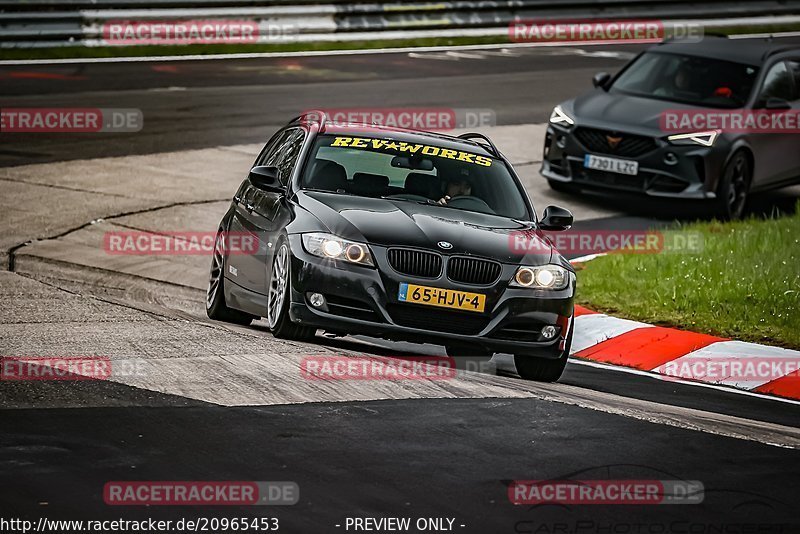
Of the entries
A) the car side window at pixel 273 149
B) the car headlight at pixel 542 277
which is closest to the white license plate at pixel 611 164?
the car side window at pixel 273 149

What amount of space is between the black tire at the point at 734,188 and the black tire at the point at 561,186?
163 cm

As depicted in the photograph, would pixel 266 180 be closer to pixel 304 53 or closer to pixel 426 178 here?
pixel 426 178

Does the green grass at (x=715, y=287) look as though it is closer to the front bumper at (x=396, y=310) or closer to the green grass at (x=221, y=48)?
the front bumper at (x=396, y=310)

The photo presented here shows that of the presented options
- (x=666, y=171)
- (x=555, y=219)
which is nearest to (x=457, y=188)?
(x=555, y=219)

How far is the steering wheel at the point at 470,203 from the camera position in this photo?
35.1 feet

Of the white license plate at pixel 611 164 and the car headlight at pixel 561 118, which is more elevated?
the car headlight at pixel 561 118

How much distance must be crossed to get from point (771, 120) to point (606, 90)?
78.0 inches

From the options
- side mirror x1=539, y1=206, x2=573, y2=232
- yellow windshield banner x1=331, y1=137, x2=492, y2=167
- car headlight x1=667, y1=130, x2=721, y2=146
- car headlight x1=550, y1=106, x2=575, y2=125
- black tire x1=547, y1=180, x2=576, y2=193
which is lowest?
black tire x1=547, y1=180, x2=576, y2=193

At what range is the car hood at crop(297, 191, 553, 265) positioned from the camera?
381 inches

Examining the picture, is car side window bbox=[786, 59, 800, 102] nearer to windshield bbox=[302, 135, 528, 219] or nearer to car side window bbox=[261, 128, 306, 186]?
windshield bbox=[302, 135, 528, 219]

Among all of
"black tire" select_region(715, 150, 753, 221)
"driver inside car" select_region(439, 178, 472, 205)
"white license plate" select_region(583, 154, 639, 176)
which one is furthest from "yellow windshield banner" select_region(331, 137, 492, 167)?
"black tire" select_region(715, 150, 753, 221)

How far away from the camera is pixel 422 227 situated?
9.88 meters

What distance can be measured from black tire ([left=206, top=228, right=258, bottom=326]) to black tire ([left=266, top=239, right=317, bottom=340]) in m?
1.24

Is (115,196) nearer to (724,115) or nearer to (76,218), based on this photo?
(76,218)
